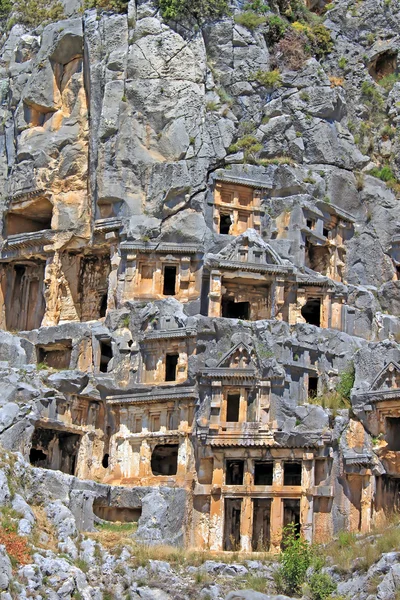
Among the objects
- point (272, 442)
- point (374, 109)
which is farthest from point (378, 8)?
point (272, 442)

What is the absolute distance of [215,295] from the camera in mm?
48500

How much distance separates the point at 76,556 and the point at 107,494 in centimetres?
821

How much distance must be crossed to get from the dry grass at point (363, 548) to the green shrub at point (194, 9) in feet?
95.2

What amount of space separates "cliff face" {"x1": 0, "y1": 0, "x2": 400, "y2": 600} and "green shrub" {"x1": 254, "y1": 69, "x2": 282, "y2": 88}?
3.8 inches

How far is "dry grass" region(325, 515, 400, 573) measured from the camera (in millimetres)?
31891

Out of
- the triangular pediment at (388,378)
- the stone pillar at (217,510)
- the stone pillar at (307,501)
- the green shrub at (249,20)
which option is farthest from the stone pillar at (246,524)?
the green shrub at (249,20)

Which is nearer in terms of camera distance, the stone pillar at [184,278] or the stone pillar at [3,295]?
the stone pillar at [184,278]

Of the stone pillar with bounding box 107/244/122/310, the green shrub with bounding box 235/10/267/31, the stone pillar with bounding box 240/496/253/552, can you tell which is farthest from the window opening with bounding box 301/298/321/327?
the green shrub with bounding box 235/10/267/31

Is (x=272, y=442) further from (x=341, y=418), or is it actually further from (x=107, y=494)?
(x=107, y=494)

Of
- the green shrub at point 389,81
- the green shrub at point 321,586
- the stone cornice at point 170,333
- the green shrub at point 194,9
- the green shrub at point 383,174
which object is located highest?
the green shrub at point 194,9

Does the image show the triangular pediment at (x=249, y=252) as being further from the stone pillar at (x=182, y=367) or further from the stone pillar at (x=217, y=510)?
the stone pillar at (x=217, y=510)

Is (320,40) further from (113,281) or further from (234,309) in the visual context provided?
(113,281)

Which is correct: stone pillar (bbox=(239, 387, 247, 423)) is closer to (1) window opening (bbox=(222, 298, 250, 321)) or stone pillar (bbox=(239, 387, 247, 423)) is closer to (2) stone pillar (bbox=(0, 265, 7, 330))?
(1) window opening (bbox=(222, 298, 250, 321))

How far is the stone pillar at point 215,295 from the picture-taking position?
48.2 m
